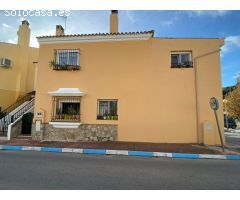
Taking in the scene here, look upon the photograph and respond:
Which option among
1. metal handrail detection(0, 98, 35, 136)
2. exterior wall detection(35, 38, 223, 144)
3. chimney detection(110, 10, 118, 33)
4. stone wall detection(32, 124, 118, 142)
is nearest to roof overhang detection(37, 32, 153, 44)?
exterior wall detection(35, 38, 223, 144)

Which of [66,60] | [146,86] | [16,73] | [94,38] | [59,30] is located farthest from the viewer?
[16,73]

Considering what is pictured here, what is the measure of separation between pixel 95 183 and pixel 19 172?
2.28 meters

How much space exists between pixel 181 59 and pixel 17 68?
545 inches

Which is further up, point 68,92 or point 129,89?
point 129,89

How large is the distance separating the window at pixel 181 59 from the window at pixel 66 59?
19.5 feet

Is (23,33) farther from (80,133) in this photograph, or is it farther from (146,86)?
(146,86)

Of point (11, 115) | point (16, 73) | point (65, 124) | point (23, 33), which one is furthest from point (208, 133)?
point (23, 33)

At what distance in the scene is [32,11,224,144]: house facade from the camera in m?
10.6

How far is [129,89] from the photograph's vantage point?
11023 mm

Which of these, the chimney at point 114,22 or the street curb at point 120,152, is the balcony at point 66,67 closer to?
the chimney at point 114,22

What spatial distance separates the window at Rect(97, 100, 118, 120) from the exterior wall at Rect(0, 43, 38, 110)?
922 centimetres

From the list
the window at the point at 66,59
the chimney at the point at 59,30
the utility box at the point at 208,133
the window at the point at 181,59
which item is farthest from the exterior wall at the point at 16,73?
the utility box at the point at 208,133

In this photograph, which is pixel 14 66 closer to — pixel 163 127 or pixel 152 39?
pixel 152 39

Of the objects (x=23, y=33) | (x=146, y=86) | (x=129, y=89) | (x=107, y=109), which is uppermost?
(x=23, y=33)
